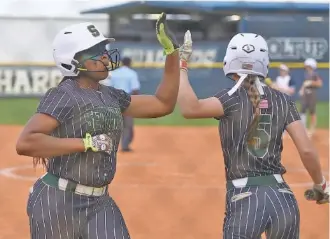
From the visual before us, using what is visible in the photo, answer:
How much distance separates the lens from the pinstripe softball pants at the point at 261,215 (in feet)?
15.2

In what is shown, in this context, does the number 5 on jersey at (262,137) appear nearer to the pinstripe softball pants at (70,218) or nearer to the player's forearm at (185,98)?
the player's forearm at (185,98)

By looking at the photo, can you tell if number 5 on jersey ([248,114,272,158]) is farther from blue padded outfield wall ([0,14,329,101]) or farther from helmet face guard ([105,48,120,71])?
blue padded outfield wall ([0,14,329,101])

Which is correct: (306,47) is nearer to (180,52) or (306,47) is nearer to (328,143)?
(328,143)

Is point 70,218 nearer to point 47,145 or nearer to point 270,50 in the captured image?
point 47,145

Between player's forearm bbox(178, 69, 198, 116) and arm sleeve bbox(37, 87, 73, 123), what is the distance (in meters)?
0.76

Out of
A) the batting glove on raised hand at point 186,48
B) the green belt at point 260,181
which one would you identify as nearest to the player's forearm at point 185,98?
the batting glove on raised hand at point 186,48

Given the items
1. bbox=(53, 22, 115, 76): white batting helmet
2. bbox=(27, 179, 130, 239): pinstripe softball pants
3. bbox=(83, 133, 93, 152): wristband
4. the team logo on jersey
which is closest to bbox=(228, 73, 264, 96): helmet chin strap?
the team logo on jersey

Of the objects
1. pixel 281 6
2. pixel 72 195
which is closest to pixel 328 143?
pixel 281 6

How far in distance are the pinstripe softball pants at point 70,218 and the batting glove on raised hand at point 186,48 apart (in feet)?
3.71

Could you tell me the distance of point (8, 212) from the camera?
28.5 ft

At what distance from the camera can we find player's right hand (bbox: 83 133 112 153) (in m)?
4.32

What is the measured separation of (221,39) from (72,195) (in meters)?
21.2

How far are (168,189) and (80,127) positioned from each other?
5.86 m

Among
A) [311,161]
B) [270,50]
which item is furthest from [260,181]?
[270,50]
